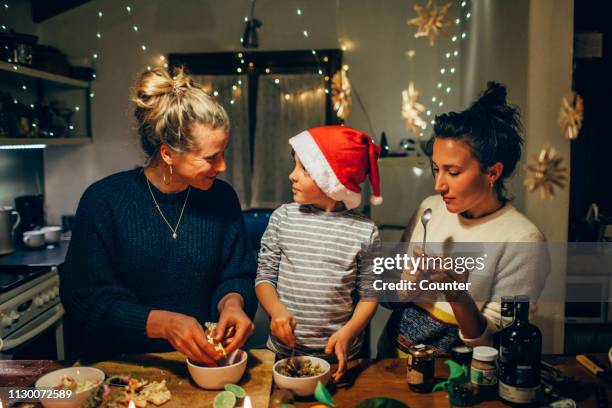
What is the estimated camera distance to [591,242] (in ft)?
5.07

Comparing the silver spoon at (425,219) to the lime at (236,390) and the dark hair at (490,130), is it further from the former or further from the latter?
the lime at (236,390)

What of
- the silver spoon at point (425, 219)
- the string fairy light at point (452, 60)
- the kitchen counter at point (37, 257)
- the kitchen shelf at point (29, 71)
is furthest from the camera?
the kitchen counter at point (37, 257)

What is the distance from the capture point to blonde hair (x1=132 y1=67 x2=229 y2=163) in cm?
119

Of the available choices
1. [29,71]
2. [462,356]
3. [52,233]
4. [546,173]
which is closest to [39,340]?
[52,233]

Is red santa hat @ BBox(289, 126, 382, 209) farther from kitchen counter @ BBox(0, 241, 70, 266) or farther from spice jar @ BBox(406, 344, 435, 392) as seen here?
kitchen counter @ BBox(0, 241, 70, 266)

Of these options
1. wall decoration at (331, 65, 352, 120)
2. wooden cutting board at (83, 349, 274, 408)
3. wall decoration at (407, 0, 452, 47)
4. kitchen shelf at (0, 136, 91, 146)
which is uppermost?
wall decoration at (407, 0, 452, 47)

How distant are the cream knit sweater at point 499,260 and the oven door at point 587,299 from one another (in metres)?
0.33

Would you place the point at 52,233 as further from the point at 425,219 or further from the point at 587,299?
the point at 587,299

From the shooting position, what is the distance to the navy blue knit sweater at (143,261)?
1172mm

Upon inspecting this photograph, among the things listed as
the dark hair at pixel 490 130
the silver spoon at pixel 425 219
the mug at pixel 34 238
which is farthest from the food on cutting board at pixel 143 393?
the mug at pixel 34 238

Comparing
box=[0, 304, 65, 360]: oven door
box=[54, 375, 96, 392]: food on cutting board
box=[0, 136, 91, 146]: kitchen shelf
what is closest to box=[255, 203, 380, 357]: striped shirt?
box=[54, 375, 96, 392]: food on cutting board

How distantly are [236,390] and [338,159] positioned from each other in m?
0.60

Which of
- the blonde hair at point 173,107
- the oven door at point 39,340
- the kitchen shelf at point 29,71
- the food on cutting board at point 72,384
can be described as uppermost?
the kitchen shelf at point 29,71

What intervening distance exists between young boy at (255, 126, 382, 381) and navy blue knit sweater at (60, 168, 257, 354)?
0.08m
